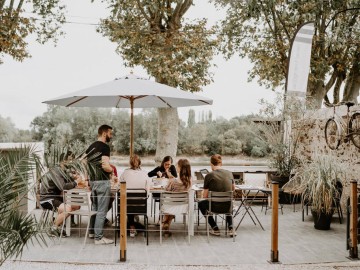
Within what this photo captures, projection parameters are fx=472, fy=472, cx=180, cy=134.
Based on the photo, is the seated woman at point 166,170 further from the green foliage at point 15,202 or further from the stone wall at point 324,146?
the green foliage at point 15,202

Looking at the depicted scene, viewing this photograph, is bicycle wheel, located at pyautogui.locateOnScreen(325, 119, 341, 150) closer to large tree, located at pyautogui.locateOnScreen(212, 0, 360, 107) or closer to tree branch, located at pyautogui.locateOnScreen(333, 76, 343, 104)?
large tree, located at pyautogui.locateOnScreen(212, 0, 360, 107)

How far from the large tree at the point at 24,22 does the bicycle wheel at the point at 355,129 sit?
9.74 meters

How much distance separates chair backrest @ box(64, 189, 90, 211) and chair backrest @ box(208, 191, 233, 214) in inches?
73.4

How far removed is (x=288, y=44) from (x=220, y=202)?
11.2 meters

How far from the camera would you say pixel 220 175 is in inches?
295

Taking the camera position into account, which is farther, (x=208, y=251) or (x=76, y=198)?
(x=76, y=198)

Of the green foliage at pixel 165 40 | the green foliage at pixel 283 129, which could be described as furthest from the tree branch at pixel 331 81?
the green foliage at pixel 283 129

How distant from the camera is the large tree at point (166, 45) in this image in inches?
542

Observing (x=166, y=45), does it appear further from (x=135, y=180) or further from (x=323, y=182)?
(x=323, y=182)

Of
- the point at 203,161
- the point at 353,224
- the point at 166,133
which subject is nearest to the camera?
the point at 353,224

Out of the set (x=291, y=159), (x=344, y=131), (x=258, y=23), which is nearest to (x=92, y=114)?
(x=258, y=23)

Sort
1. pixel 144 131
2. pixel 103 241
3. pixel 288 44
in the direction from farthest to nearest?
pixel 144 131 → pixel 288 44 → pixel 103 241

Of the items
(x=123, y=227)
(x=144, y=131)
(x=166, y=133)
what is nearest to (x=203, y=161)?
(x=144, y=131)

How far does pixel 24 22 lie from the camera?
47.7 ft
